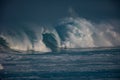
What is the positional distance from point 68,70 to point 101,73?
1406 centimetres

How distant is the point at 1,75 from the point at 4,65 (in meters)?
30.1

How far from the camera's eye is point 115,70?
16838 cm

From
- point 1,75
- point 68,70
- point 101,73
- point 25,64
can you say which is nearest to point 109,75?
point 101,73

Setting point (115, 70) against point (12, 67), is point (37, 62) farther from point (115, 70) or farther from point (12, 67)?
point (115, 70)

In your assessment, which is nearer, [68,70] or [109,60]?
[68,70]

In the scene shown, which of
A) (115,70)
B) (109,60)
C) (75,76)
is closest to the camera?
(75,76)

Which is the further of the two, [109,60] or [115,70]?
[109,60]

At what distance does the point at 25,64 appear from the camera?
193375 mm

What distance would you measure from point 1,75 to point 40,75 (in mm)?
11774

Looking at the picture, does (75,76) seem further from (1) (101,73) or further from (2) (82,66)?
(2) (82,66)

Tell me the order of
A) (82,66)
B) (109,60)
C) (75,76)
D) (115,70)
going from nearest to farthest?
(75,76) < (115,70) < (82,66) < (109,60)

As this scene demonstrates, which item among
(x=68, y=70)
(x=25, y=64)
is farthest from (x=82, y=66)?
(x=25, y=64)

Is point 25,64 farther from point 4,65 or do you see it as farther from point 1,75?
point 1,75

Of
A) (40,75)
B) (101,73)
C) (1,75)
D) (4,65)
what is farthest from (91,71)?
(4,65)
